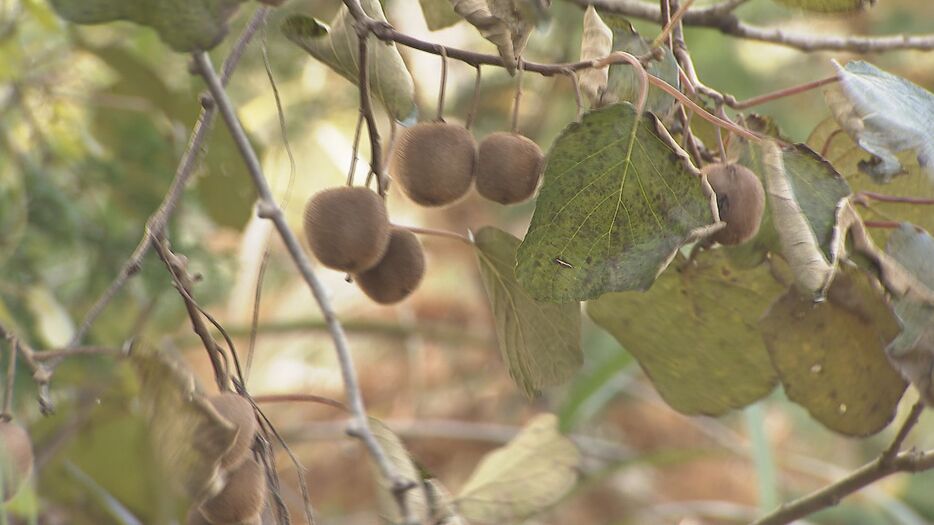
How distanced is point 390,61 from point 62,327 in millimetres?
514

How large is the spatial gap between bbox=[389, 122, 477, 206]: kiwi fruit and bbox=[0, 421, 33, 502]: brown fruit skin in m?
0.24

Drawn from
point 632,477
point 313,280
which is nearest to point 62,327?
point 313,280

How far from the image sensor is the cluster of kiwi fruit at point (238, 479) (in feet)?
1.38

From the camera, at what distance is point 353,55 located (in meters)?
0.52

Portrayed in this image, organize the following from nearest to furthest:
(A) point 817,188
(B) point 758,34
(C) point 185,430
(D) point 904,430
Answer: (C) point 185,430
(A) point 817,188
(D) point 904,430
(B) point 758,34

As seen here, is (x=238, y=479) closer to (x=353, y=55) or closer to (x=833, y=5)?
(x=353, y=55)

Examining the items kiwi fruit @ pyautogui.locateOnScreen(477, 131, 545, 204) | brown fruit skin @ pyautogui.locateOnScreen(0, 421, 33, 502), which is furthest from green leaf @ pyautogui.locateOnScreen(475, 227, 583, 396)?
brown fruit skin @ pyautogui.locateOnScreen(0, 421, 33, 502)

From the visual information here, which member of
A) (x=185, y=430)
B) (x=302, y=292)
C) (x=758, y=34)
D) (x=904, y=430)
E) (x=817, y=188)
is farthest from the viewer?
(x=302, y=292)

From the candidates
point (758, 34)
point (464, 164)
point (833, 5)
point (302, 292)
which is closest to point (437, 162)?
point (464, 164)

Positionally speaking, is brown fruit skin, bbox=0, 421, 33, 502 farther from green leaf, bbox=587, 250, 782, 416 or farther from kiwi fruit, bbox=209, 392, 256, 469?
green leaf, bbox=587, 250, 782, 416

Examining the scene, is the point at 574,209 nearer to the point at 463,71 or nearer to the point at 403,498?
the point at 403,498

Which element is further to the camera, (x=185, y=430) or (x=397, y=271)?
(x=397, y=271)

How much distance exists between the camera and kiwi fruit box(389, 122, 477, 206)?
0.52 metres

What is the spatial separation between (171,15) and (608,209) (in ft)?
0.67
